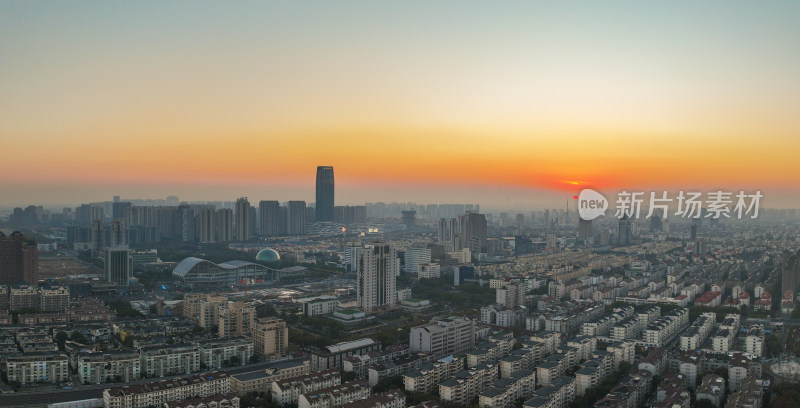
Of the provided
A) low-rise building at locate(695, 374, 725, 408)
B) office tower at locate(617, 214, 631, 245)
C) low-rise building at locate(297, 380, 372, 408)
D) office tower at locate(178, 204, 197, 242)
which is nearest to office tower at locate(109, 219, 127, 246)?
office tower at locate(178, 204, 197, 242)

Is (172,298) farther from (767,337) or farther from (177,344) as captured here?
(767,337)

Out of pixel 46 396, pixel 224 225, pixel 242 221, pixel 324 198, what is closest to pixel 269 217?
pixel 242 221

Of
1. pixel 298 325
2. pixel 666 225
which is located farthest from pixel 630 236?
pixel 298 325

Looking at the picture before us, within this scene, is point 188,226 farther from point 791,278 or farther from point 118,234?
point 791,278

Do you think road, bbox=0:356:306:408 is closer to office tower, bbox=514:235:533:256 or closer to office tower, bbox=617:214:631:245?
office tower, bbox=514:235:533:256

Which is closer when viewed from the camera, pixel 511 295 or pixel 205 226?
pixel 511 295

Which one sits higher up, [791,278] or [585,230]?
[585,230]

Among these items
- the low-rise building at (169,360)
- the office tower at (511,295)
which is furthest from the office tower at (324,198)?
the low-rise building at (169,360)
